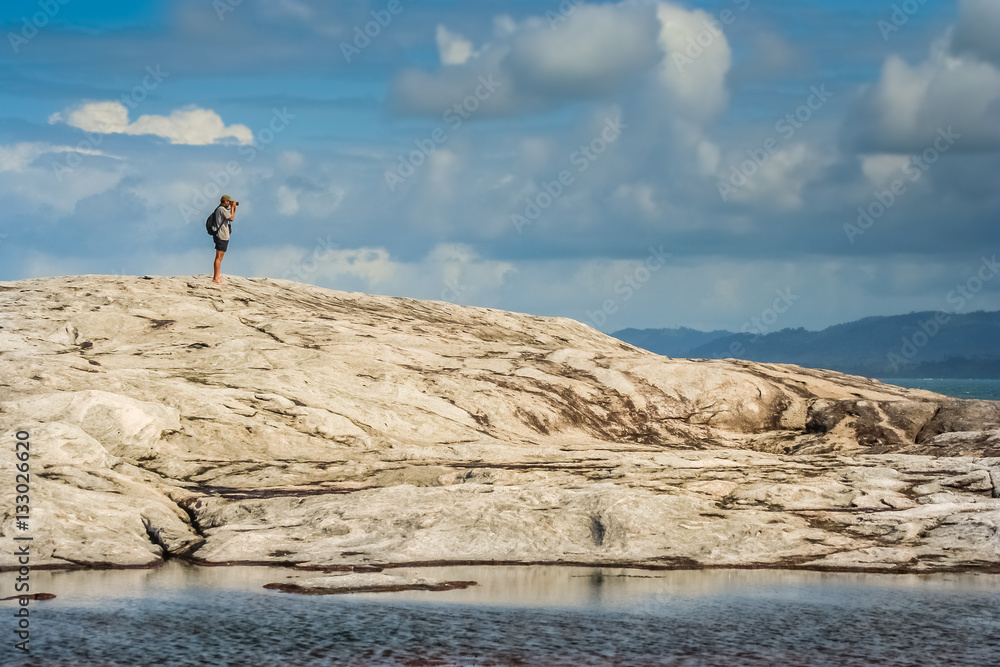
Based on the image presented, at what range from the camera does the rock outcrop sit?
2081 centimetres

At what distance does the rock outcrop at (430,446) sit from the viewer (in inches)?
819

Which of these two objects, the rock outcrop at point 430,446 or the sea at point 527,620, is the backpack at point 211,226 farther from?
the sea at point 527,620

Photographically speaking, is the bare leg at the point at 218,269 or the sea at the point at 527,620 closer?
the sea at the point at 527,620

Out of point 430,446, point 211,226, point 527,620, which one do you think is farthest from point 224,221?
point 527,620

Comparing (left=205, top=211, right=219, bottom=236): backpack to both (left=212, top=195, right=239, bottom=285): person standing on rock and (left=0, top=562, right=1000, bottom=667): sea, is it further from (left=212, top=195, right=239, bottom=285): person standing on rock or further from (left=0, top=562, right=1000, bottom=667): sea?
(left=0, top=562, right=1000, bottom=667): sea

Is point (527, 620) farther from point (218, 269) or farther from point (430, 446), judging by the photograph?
point (218, 269)

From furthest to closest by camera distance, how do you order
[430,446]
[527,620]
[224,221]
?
[224,221], [430,446], [527,620]

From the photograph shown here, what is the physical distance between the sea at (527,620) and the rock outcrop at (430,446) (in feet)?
3.93

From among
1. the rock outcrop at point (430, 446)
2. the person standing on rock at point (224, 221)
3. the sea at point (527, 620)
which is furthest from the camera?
the person standing on rock at point (224, 221)

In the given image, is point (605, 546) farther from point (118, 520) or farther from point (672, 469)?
point (118, 520)

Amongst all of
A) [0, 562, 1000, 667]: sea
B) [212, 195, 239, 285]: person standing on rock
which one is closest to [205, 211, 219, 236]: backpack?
[212, 195, 239, 285]: person standing on rock

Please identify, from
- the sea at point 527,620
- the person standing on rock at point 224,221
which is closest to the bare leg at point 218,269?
the person standing on rock at point 224,221

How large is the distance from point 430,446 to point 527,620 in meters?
11.3

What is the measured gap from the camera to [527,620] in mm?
16312
